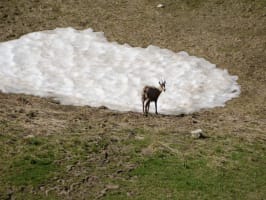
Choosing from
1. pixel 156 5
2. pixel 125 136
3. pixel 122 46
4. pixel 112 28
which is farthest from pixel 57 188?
pixel 156 5

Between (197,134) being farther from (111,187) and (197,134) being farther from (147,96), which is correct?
(111,187)

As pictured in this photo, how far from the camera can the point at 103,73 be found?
34.0 m

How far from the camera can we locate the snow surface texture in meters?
30.1

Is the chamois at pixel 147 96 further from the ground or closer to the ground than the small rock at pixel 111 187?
further from the ground

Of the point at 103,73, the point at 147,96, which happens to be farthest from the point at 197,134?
the point at 103,73

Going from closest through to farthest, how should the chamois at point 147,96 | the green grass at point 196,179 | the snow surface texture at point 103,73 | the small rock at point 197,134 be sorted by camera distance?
1. the green grass at point 196,179
2. the small rock at point 197,134
3. the chamois at point 147,96
4. the snow surface texture at point 103,73

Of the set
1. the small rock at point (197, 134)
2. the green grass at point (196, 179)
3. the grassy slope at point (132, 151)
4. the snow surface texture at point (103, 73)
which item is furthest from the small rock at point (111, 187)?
the snow surface texture at point (103, 73)

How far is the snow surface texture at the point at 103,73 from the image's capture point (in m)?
30.1

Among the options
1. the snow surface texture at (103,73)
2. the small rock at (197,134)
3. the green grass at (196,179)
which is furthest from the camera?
the snow surface texture at (103,73)

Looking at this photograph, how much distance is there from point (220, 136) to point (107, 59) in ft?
48.1

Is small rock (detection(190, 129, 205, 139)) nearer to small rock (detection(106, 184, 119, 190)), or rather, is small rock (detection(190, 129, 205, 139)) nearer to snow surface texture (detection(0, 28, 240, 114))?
snow surface texture (detection(0, 28, 240, 114))

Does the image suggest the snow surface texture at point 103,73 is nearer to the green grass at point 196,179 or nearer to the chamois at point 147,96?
the chamois at point 147,96

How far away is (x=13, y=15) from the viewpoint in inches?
1690

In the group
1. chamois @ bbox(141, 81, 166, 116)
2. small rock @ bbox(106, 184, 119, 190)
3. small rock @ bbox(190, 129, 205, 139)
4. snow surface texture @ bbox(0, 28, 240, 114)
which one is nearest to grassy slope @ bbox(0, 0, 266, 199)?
small rock @ bbox(106, 184, 119, 190)
